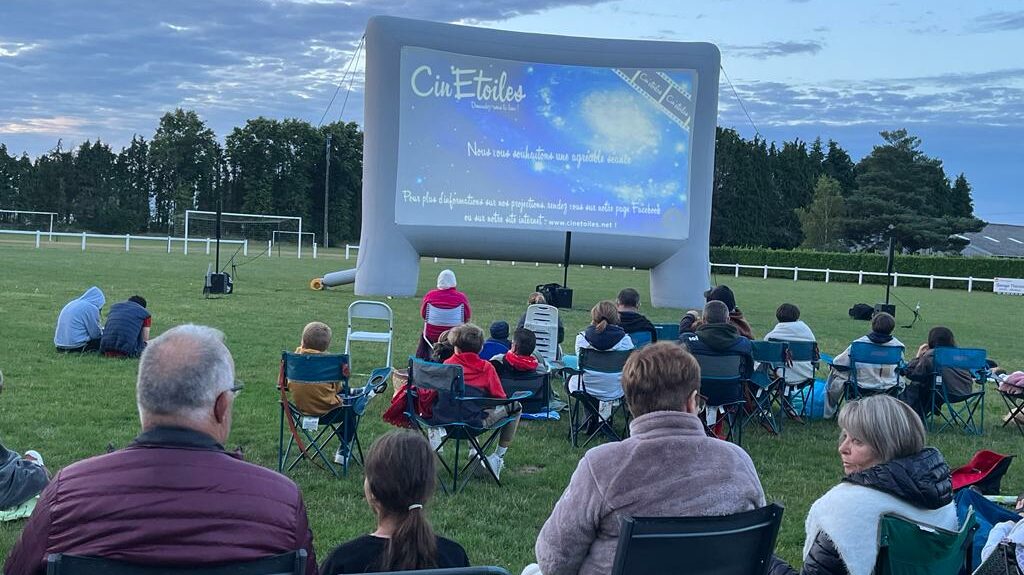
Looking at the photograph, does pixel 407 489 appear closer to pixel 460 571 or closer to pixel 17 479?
pixel 460 571

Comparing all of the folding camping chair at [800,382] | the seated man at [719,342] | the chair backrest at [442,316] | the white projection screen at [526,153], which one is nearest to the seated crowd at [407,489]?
the seated man at [719,342]

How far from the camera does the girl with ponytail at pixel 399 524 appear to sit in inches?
90.5

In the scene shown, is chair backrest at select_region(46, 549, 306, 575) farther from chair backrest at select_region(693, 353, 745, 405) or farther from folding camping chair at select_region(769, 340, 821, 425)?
folding camping chair at select_region(769, 340, 821, 425)

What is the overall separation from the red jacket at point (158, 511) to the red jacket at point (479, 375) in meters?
3.57

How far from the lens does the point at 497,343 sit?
23.7 feet

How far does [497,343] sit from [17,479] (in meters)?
3.78

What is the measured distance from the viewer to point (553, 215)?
20.4 m

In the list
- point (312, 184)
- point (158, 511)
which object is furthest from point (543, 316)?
point (312, 184)

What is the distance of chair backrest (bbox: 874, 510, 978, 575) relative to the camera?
8.75ft

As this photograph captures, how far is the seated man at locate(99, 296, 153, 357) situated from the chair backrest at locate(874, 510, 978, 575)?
802cm

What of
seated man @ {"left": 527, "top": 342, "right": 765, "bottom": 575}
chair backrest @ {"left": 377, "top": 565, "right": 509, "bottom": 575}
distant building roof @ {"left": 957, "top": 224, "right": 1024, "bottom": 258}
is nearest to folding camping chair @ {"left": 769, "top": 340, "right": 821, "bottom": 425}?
seated man @ {"left": 527, "top": 342, "right": 765, "bottom": 575}

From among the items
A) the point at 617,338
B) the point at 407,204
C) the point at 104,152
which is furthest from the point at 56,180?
the point at 617,338

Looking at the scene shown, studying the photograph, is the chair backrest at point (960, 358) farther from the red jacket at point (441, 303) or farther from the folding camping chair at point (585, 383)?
the red jacket at point (441, 303)

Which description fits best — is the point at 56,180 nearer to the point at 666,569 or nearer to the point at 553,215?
the point at 553,215
